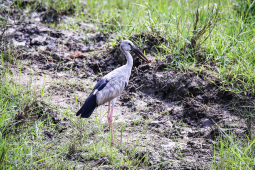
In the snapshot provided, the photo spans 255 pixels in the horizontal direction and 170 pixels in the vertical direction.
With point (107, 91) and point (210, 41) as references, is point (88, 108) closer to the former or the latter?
point (107, 91)

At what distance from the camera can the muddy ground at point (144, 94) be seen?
361 centimetres

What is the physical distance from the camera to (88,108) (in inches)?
143

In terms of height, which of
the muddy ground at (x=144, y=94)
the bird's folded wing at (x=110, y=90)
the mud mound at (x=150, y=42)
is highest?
the mud mound at (x=150, y=42)

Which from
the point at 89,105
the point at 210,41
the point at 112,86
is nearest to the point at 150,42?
the point at 210,41

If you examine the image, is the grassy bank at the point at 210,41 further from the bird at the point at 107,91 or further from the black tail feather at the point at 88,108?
the black tail feather at the point at 88,108

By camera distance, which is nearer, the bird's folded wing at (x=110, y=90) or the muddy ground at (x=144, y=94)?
the muddy ground at (x=144, y=94)

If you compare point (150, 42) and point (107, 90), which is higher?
point (150, 42)

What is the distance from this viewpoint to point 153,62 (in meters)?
5.10

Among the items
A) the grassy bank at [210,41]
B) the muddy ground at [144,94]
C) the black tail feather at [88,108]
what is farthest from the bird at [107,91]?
the grassy bank at [210,41]

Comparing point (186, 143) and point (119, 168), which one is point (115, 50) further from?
point (119, 168)

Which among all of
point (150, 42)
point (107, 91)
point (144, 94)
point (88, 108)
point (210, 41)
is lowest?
point (144, 94)

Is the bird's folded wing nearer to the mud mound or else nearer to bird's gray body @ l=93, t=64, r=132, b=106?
bird's gray body @ l=93, t=64, r=132, b=106

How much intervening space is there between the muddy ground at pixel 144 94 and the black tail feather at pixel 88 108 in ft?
1.50

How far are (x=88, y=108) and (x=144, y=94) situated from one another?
143cm
